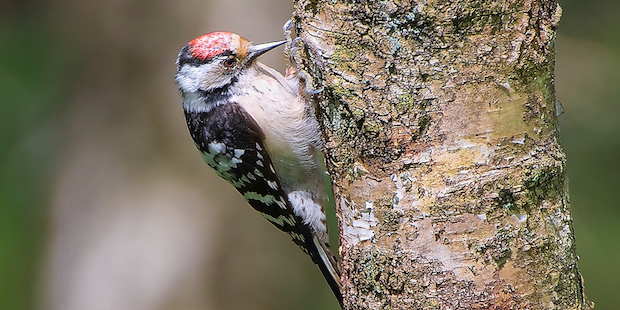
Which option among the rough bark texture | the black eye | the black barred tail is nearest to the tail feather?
the black barred tail

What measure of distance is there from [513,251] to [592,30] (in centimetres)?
381

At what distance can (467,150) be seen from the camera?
1.62 meters

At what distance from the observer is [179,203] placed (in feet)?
15.6

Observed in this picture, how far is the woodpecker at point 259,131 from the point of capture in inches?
111

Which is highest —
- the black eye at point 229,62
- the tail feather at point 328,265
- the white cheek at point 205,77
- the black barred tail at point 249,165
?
the black eye at point 229,62

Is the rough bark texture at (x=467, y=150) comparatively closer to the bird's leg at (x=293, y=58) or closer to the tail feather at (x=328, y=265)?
the bird's leg at (x=293, y=58)

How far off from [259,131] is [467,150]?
4.60ft

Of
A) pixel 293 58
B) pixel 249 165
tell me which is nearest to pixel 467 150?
pixel 293 58

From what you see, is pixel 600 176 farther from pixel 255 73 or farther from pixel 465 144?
pixel 465 144

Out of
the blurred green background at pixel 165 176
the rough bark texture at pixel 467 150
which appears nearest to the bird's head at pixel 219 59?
the rough bark texture at pixel 467 150

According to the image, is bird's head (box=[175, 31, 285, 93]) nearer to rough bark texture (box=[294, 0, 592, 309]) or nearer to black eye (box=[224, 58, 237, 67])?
black eye (box=[224, 58, 237, 67])

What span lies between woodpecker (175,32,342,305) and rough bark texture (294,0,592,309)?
1105 mm

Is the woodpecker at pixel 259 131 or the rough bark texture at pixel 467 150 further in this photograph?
the woodpecker at pixel 259 131

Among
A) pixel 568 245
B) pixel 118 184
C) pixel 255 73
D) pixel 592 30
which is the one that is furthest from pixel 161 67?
pixel 568 245
